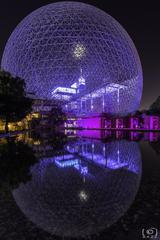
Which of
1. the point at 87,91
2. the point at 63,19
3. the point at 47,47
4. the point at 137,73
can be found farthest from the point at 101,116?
the point at 63,19

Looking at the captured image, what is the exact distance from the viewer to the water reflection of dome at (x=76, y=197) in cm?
470

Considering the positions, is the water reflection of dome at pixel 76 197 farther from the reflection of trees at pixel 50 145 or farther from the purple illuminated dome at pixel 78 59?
the purple illuminated dome at pixel 78 59

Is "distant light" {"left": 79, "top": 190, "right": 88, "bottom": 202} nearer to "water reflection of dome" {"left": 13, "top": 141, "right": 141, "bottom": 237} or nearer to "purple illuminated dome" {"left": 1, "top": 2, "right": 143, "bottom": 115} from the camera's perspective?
"water reflection of dome" {"left": 13, "top": 141, "right": 141, "bottom": 237}

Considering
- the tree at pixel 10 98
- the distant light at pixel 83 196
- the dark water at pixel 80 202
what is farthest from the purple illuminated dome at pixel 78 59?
the distant light at pixel 83 196

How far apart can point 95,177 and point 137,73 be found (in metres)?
52.6

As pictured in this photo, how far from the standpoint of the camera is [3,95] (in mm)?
32750

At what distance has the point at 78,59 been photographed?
51000 millimetres

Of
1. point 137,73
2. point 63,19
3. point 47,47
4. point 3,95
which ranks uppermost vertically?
point 63,19

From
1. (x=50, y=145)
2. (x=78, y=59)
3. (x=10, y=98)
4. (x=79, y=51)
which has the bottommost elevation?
(x=50, y=145)

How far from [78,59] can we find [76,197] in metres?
47.7

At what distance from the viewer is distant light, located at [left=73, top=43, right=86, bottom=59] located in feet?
165

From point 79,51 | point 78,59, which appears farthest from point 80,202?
point 79,51

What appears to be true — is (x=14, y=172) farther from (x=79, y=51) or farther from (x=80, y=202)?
(x=79, y=51)

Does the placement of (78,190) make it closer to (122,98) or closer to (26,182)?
(26,182)
